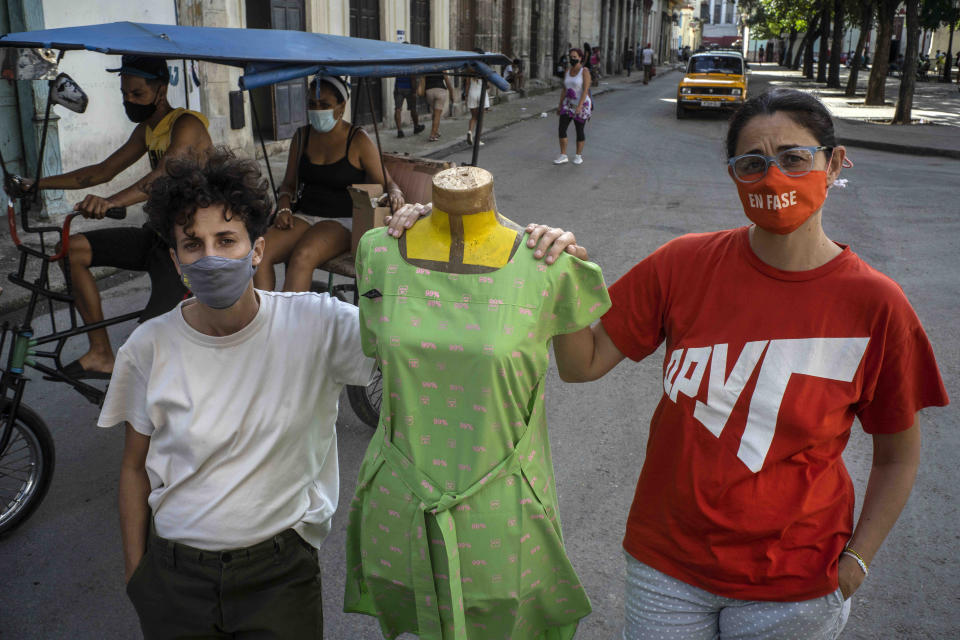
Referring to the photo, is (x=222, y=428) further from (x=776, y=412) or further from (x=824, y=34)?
(x=824, y=34)

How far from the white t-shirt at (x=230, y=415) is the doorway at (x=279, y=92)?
1337 cm

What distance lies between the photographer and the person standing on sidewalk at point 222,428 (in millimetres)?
2100

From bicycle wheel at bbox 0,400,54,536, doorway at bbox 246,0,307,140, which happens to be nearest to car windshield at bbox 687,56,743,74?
doorway at bbox 246,0,307,140

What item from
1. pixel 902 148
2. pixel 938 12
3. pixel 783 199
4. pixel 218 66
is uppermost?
pixel 938 12

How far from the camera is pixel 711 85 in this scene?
2336 cm

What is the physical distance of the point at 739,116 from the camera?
2088mm

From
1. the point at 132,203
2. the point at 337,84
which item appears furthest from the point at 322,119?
the point at 132,203

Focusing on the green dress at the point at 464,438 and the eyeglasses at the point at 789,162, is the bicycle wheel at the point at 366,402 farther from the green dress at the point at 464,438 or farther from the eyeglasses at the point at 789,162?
the eyeglasses at the point at 789,162

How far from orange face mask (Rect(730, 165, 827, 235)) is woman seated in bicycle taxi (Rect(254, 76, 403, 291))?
2.78 metres

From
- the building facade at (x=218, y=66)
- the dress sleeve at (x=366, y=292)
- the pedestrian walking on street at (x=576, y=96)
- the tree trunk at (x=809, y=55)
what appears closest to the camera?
the dress sleeve at (x=366, y=292)

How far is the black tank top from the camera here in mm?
4965

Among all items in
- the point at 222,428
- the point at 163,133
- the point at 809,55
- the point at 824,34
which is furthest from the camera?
the point at 809,55

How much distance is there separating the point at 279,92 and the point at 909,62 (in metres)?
14.0

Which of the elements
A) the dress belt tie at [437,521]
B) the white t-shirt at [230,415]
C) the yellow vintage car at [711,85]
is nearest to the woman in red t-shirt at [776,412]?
the dress belt tie at [437,521]
